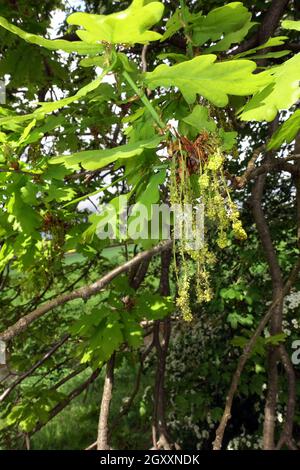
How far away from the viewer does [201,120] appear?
3.42 ft

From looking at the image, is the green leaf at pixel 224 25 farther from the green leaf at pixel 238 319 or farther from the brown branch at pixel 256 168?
the green leaf at pixel 238 319

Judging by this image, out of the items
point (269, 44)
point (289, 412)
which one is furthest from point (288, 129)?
point (289, 412)

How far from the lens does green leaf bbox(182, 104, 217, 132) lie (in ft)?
3.41

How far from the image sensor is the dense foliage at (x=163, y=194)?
3.05ft

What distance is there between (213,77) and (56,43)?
1.04ft

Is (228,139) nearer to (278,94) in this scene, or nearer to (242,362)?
(278,94)

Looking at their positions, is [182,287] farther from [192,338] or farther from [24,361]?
[192,338]

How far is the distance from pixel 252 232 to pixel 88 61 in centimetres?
285

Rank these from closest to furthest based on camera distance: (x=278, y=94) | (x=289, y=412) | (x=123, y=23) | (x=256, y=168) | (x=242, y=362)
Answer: (x=123, y=23), (x=278, y=94), (x=256, y=168), (x=242, y=362), (x=289, y=412)

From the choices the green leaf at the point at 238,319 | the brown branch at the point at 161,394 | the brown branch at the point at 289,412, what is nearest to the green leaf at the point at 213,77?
the brown branch at the point at 289,412

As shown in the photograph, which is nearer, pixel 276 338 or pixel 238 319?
pixel 276 338

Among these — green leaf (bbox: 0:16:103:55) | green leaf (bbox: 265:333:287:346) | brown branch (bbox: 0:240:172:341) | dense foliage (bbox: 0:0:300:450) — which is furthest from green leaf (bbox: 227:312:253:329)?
green leaf (bbox: 0:16:103:55)

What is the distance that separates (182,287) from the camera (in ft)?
3.56
